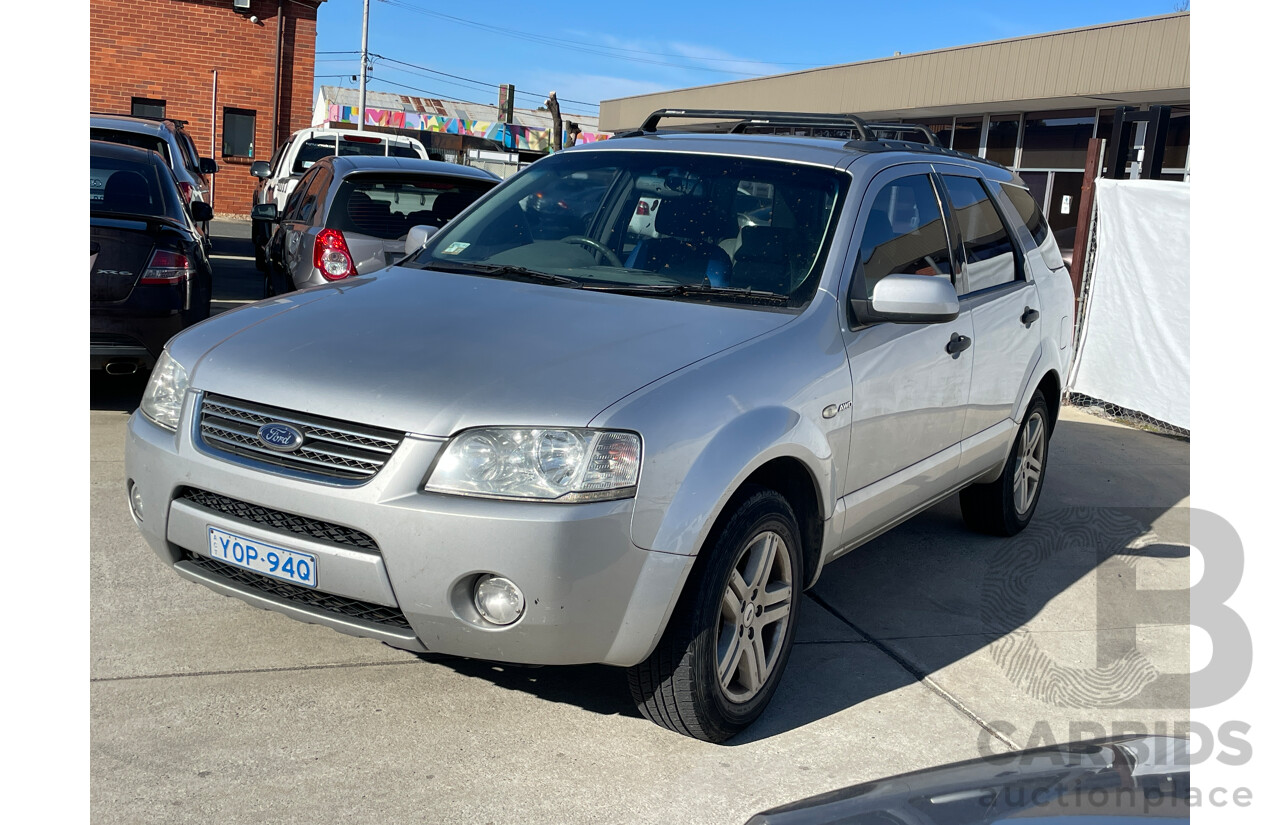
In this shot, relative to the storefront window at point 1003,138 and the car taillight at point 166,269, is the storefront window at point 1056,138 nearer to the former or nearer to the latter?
the storefront window at point 1003,138

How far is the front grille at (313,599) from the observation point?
3117 mm

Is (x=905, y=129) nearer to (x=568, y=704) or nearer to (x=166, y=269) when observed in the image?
(x=568, y=704)

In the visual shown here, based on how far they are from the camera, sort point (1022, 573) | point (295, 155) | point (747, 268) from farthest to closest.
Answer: point (295, 155) → point (1022, 573) → point (747, 268)

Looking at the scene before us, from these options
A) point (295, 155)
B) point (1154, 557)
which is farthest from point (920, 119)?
point (1154, 557)

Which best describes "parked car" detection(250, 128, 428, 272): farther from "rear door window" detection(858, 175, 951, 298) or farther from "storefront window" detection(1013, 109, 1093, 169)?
"rear door window" detection(858, 175, 951, 298)

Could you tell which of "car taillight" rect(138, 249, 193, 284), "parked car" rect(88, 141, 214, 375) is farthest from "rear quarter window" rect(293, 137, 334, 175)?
"car taillight" rect(138, 249, 193, 284)

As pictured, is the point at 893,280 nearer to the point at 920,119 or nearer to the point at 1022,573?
the point at 1022,573

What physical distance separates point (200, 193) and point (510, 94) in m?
19.4

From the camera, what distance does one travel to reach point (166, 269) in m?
6.64

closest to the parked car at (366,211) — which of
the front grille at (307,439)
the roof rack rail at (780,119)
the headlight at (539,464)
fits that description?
the roof rack rail at (780,119)

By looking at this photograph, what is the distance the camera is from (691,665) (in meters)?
3.24

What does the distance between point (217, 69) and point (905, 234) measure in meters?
26.8

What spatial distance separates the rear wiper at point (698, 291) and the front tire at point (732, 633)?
749 millimetres

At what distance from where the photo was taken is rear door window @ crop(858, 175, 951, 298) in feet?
13.8
